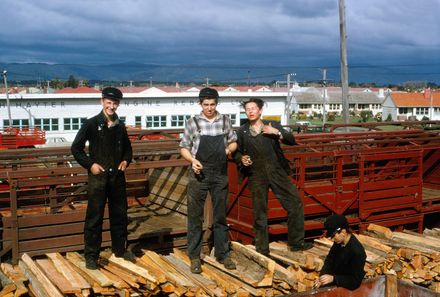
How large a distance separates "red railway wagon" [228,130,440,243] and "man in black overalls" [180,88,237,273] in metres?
2.61

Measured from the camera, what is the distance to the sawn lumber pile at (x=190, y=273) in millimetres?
7262

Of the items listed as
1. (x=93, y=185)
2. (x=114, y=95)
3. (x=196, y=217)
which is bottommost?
(x=196, y=217)

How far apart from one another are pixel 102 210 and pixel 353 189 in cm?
586

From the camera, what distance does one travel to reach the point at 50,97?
50719 mm

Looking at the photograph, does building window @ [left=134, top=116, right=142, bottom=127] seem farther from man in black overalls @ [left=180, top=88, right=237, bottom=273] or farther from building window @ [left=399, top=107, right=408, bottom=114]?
building window @ [left=399, top=107, right=408, bottom=114]

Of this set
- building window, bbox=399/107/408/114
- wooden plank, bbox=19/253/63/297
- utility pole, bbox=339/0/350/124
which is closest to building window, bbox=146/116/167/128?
utility pole, bbox=339/0/350/124

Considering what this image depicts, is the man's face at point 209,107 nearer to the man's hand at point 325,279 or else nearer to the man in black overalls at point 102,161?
the man in black overalls at point 102,161

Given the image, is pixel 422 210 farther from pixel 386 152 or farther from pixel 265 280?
pixel 265 280

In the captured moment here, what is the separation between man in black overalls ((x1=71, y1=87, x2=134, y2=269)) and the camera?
758 cm

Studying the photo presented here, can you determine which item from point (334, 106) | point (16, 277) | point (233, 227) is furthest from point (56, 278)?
point (334, 106)

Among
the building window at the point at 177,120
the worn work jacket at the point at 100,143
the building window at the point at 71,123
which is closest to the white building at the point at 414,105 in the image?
the building window at the point at 177,120

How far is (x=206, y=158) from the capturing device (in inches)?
307

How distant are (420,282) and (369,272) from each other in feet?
4.26

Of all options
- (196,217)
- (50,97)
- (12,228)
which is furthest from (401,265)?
(50,97)
